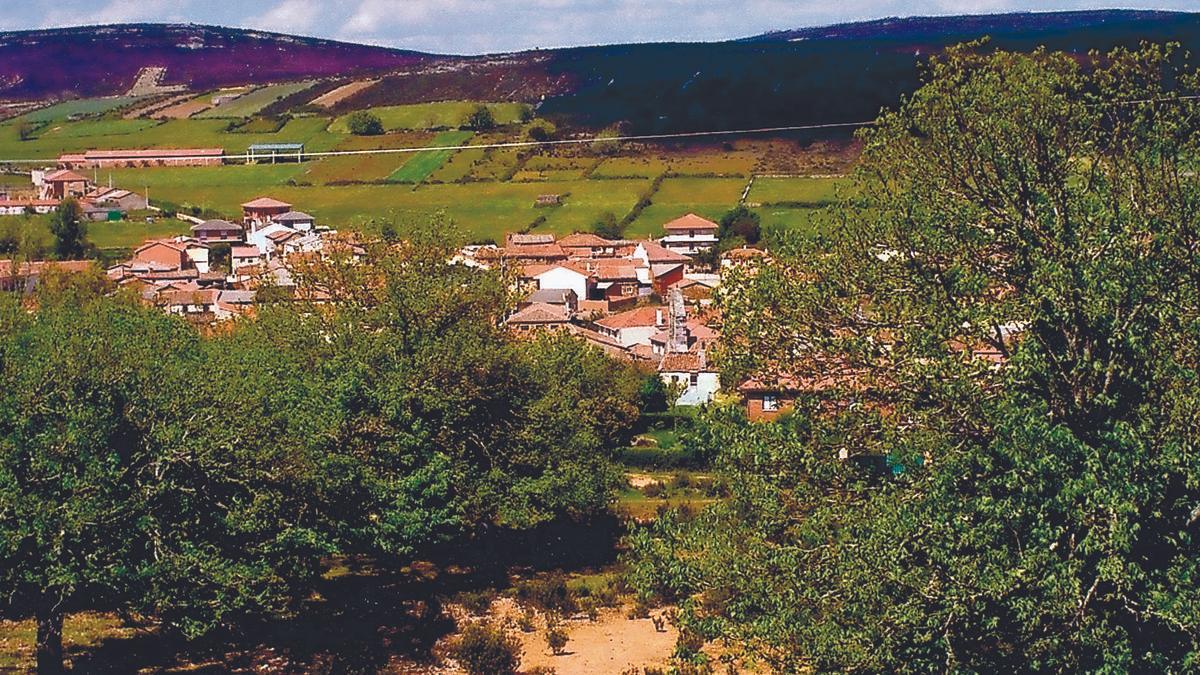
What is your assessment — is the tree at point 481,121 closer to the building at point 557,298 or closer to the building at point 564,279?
the building at point 564,279

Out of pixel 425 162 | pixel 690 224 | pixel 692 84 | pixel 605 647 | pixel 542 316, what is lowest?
pixel 542 316

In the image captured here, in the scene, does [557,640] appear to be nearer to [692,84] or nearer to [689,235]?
[689,235]

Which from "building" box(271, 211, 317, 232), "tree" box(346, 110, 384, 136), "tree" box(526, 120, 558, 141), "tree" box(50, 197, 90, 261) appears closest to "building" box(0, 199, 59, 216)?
"tree" box(50, 197, 90, 261)

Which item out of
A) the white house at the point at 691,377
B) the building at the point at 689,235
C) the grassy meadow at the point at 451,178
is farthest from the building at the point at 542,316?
the building at the point at 689,235

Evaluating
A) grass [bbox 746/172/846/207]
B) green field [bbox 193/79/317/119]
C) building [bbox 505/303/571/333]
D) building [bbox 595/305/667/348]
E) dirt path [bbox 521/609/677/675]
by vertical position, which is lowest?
building [bbox 595/305/667/348]

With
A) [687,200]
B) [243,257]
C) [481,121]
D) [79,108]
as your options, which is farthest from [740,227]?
[79,108]

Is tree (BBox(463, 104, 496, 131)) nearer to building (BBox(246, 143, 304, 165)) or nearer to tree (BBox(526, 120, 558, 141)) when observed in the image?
tree (BBox(526, 120, 558, 141))
